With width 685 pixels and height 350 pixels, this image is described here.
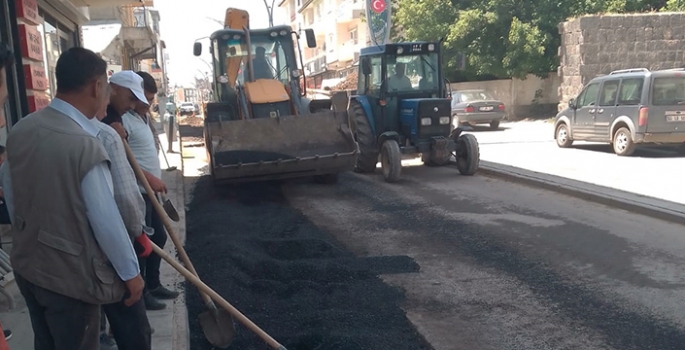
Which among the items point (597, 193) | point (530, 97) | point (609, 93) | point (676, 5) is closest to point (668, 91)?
point (609, 93)

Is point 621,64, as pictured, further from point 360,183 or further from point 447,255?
point 447,255

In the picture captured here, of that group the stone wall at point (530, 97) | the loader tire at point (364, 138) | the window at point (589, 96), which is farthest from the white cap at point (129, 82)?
the stone wall at point (530, 97)

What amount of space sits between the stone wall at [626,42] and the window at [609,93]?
26.1ft

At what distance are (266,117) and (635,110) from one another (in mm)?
8146

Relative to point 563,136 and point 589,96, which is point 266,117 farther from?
point 563,136

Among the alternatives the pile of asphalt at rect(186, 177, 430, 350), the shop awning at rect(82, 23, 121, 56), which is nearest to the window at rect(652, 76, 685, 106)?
the pile of asphalt at rect(186, 177, 430, 350)

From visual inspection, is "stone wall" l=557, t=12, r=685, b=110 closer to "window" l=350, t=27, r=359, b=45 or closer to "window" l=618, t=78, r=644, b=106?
"window" l=618, t=78, r=644, b=106

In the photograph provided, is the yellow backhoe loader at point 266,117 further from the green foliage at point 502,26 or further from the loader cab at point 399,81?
the green foliage at point 502,26

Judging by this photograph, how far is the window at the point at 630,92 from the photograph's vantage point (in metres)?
13.8

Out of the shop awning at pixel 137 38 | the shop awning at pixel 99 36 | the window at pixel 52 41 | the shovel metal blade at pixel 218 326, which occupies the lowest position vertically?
the shovel metal blade at pixel 218 326

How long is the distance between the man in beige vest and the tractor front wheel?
868 centimetres

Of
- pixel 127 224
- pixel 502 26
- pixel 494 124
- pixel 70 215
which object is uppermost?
pixel 502 26

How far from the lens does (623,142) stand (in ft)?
46.3

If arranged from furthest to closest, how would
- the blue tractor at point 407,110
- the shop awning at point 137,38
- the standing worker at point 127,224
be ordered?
1. the shop awning at point 137,38
2. the blue tractor at point 407,110
3. the standing worker at point 127,224
